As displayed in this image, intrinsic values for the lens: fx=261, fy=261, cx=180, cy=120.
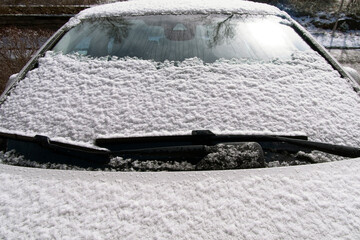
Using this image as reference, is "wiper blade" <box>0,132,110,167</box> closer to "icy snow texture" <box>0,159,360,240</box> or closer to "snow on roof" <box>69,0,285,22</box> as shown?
"icy snow texture" <box>0,159,360,240</box>

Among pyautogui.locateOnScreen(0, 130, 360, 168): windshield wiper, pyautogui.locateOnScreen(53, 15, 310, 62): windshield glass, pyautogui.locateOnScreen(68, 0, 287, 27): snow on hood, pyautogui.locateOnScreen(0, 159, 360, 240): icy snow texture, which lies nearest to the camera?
pyautogui.locateOnScreen(0, 159, 360, 240): icy snow texture

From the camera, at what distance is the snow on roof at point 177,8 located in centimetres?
186

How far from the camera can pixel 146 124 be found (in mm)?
1113

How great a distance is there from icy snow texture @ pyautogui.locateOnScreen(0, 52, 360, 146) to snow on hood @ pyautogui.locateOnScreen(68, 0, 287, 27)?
0.60 m

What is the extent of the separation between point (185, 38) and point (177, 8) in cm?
36

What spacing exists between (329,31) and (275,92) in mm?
6258

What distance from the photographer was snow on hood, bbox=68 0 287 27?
1.86 meters

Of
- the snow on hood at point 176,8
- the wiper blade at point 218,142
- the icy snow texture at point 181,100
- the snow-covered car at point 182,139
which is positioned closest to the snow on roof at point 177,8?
the snow on hood at point 176,8

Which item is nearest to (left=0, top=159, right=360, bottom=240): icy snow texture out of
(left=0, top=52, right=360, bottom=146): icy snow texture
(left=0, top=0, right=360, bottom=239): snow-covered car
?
(left=0, top=0, right=360, bottom=239): snow-covered car

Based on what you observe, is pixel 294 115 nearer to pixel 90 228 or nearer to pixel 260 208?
pixel 260 208

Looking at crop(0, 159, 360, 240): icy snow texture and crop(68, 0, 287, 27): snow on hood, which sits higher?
crop(68, 0, 287, 27): snow on hood

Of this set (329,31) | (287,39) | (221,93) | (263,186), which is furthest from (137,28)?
(329,31)

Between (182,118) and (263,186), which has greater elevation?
(182,118)

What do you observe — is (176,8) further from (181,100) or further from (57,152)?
(57,152)
